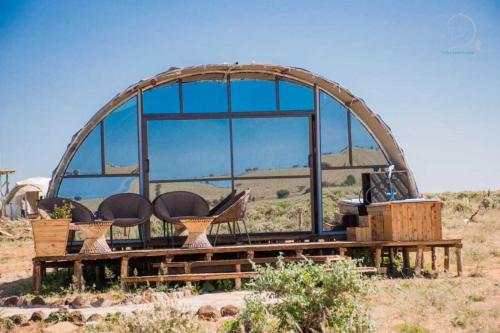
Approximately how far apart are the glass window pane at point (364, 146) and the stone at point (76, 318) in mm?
5752

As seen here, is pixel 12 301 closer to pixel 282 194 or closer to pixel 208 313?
pixel 208 313

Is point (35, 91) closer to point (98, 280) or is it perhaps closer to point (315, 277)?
point (98, 280)

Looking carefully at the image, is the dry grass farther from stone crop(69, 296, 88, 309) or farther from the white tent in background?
the white tent in background

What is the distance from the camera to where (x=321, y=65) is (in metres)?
15.7

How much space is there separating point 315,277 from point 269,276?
0.37m

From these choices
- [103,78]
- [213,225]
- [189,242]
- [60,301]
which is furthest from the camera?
[103,78]

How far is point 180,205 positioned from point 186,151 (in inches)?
35.3

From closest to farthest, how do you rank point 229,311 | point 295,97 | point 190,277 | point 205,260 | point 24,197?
1. point 229,311
2. point 190,277
3. point 205,260
4. point 295,97
5. point 24,197

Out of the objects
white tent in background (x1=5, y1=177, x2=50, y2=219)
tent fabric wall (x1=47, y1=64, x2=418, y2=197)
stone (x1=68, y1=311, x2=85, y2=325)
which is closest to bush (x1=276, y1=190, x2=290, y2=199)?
tent fabric wall (x1=47, y1=64, x2=418, y2=197)

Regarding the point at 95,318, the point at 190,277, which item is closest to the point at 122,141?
the point at 190,277

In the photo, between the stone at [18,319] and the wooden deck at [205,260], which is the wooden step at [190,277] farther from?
the stone at [18,319]

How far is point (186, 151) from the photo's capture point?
35.4ft

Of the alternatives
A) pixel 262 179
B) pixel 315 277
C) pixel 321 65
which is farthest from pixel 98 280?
pixel 321 65

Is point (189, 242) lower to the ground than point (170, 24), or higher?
lower
